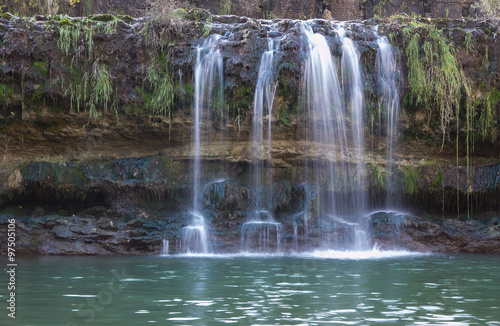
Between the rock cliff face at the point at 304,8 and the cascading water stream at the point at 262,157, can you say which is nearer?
the cascading water stream at the point at 262,157

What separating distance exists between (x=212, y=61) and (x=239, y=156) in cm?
257

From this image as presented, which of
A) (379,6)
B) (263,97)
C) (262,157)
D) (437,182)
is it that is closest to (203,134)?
(262,157)

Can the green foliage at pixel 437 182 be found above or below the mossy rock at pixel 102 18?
below

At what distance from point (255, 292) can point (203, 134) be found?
815 centimetres

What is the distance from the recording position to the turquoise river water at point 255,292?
562 cm

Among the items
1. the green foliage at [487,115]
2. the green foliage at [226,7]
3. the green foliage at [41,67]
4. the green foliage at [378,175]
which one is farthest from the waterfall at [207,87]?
the green foliage at [226,7]

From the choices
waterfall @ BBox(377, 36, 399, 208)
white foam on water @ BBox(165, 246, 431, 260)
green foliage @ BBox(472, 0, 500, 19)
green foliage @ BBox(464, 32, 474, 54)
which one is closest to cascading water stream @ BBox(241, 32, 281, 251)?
white foam on water @ BBox(165, 246, 431, 260)

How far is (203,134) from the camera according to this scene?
585 inches

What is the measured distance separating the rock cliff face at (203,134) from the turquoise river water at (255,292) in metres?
2.94

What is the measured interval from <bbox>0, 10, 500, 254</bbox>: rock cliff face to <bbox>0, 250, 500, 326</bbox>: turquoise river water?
294 cm

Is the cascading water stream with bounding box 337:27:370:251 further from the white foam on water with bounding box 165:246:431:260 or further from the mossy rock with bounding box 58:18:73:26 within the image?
the mossy rock with bounding box 58:18:73:26

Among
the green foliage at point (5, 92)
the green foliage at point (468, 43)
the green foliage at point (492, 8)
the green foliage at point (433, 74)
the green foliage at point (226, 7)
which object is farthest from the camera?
the green foliage at point (226, 7)

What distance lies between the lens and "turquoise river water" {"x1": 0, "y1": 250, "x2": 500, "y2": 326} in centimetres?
562

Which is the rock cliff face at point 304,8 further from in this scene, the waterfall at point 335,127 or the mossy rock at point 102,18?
the waterfall at point 335,127
